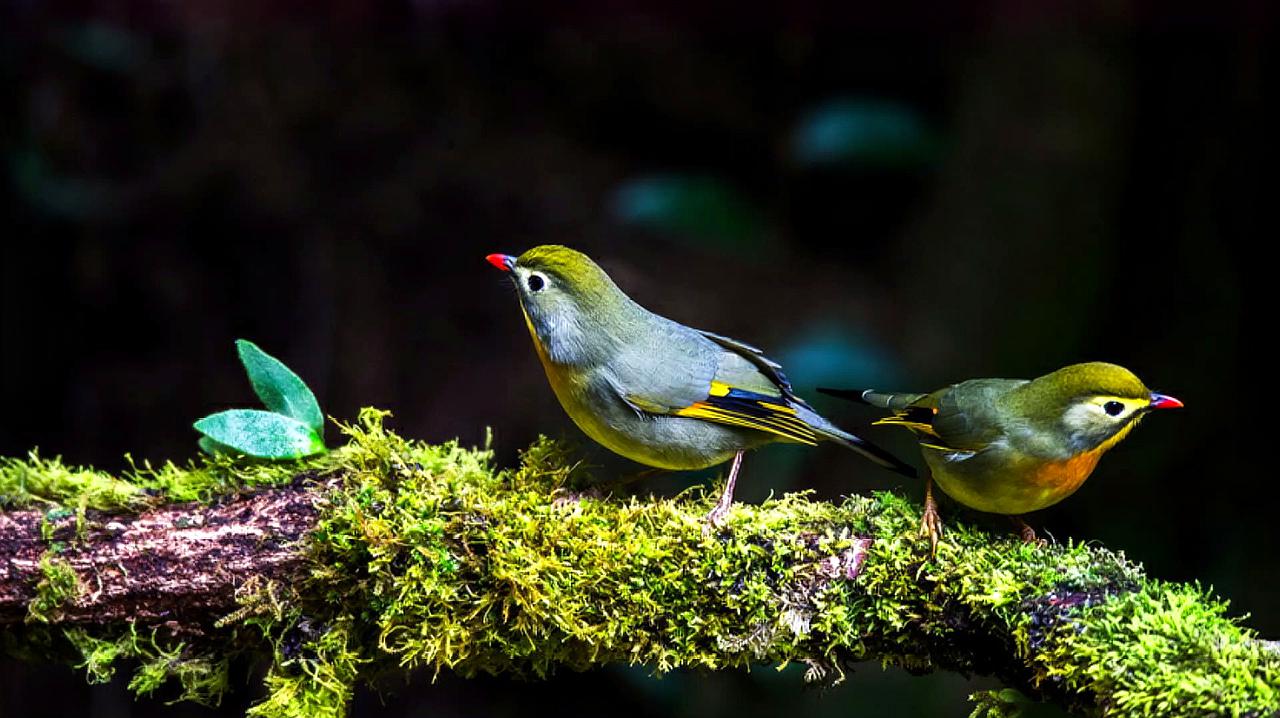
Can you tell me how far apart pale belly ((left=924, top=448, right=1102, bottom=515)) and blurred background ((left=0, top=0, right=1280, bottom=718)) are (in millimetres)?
1361

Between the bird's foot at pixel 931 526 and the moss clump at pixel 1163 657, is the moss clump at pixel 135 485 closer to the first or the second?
the bird's foot at pixel 931 526

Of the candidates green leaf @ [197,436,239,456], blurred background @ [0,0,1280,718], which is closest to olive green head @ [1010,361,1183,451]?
blurred background @ [0,0,1280,718]

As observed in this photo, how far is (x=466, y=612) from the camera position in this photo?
7.78 feet

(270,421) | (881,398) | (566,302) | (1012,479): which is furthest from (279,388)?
(1012,479)

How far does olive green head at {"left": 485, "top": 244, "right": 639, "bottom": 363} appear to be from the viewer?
8.23 ft

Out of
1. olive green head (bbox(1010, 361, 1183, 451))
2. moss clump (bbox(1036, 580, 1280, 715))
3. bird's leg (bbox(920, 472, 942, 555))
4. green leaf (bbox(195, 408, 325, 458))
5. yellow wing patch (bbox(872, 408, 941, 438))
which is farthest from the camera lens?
green leaf (bbox(195, 408, 325, 458))

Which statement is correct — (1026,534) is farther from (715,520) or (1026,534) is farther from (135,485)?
Result: (135,485)

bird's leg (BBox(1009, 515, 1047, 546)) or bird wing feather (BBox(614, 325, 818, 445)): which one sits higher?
bird wing feather (BBox(614, 325, 818, 445))

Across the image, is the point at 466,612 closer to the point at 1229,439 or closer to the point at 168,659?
the point at 168,659

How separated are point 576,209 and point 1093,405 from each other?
265 centimetres

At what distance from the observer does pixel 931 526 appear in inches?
94.6

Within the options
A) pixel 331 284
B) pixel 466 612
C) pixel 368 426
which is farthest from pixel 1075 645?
pixel 331 284

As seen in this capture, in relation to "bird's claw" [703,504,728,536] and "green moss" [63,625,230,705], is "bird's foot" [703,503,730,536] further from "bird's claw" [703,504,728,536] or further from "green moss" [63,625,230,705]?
"green moss" [63,625,230,705]

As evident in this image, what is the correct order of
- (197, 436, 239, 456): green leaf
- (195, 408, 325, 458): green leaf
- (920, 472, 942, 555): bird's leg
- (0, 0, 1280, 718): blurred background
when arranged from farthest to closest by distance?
(0, 0, 1280, 718): blurred background < (197, 436, 239, 456): green leaf < (195, 408, 325, 458): green leaf < (920, 472, 942, 555): bird's leg
